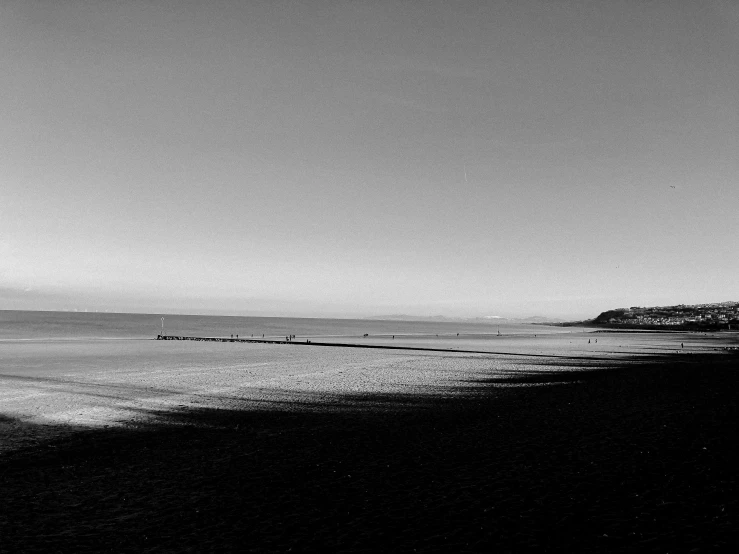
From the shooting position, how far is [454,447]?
13.6 meters

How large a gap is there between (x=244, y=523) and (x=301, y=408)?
457 inches

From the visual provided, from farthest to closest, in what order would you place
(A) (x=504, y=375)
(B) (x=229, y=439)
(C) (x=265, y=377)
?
(A) (x=504, y=375) < (C) (x=265, y=377) < (B) (x=229, y=439)

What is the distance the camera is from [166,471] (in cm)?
1169

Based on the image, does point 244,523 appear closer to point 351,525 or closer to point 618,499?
point 351,525

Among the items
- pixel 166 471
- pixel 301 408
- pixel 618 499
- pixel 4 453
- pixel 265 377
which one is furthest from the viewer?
pixel 265 377

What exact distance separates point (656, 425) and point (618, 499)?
793 cm

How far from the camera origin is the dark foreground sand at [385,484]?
7949 millimetres

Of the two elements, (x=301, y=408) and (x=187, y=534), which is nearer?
(x=187, y=534)

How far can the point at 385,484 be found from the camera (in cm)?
1062

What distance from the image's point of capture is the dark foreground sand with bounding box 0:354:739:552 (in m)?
7.95

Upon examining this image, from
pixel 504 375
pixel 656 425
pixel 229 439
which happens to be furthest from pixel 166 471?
pixel 504 375

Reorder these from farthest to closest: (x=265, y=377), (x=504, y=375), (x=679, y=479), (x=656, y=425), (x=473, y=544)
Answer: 1. (x=504, y=375)
2. (x=265, y=377)
3. (x=656, y=425)
4. (x=679, y=479)
5. (x=473, y=544)

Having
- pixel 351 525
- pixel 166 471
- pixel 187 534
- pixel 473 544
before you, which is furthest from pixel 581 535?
pixel 166 471

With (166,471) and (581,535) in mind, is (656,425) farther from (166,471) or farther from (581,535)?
(166,471)
